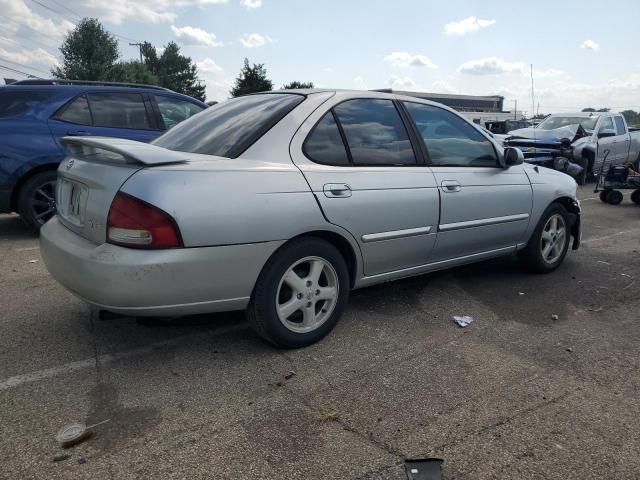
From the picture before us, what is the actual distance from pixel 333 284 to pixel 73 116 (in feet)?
15.3

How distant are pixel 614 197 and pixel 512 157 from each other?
7090mm

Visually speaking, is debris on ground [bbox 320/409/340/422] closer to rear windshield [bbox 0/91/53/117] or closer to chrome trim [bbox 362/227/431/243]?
chrome trim [bbox 362/227/431/243]

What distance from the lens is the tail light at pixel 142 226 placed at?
103 inches

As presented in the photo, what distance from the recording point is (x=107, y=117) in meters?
6.71

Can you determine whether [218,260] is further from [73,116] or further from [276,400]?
[73,116]

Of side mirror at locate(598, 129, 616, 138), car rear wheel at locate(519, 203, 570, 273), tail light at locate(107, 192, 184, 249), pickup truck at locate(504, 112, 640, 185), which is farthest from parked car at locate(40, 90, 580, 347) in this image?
side mirror at locate(598, 129, 616, 138)

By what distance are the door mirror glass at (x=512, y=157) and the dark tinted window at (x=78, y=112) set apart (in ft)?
16.2

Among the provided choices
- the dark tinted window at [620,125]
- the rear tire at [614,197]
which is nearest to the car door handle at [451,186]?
the rear tire at [614,197]

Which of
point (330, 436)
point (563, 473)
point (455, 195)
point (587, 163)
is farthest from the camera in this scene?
point (587, 163)

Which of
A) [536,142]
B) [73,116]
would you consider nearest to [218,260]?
[73,116]

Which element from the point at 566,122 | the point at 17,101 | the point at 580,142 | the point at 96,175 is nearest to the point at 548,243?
the point at 96,175

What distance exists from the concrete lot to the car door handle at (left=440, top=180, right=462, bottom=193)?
3.01ft

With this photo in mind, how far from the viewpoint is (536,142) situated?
11.4 m

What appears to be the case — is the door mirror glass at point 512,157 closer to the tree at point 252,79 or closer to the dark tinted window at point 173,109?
the dark tinted window at point 173,109
